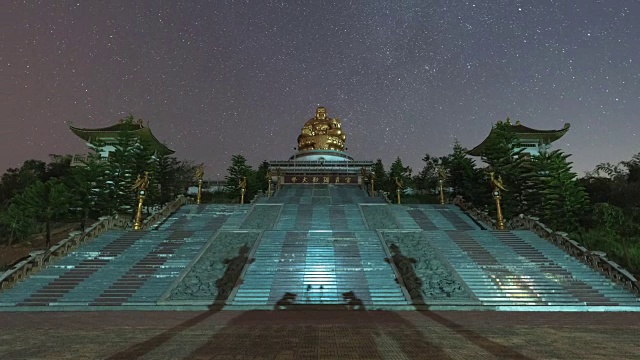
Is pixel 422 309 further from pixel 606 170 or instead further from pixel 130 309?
pixel 606 170

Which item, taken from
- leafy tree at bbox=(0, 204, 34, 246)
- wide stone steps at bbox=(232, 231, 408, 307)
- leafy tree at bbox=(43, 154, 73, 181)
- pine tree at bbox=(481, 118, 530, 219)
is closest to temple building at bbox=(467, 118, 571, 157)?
pine tree at bbox=(481, 118, 530, 219)

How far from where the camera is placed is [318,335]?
21.0 ft

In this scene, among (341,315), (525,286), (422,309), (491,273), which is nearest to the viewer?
(341,315)

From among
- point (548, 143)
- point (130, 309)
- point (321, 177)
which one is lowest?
point (130, 309)

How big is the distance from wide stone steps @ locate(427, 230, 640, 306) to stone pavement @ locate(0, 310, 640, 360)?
1.07 metres

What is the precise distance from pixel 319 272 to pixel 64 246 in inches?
403

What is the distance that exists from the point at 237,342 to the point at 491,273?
9.40 m

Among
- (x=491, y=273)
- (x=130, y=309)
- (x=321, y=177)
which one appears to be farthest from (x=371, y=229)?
(x=321, y=177)

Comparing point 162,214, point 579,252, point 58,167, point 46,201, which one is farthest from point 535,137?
point 58,167

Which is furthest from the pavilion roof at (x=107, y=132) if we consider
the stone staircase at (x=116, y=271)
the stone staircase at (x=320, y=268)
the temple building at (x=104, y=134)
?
the stone staircase at (x=320, y=268)

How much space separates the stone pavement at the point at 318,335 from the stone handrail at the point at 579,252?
83.7 inches

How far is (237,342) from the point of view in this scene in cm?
585

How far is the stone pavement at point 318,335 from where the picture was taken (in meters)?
5.16

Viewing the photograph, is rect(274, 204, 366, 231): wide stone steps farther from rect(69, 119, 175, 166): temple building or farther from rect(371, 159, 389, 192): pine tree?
rect(69, 119, 175, 166): temple building
